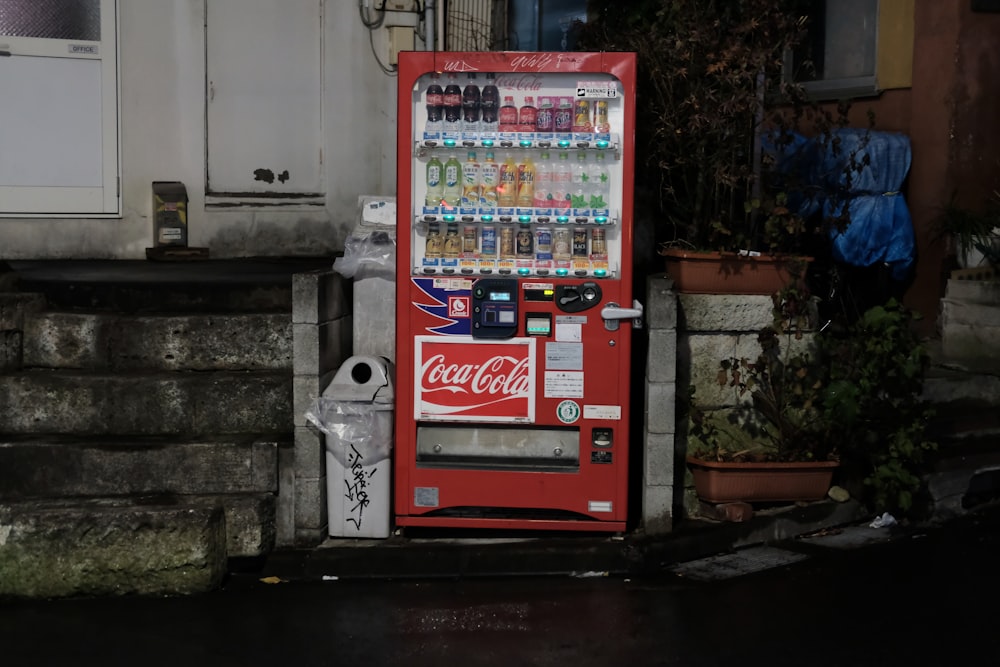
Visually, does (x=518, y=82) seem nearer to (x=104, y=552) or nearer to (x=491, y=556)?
(x=491, y=556)

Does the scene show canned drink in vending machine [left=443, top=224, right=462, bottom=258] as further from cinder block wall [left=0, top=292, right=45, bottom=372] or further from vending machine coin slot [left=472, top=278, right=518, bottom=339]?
cinder block wall [left=0, top=292, right=45, bottom=372]

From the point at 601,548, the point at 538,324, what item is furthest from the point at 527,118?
the point at 601,548

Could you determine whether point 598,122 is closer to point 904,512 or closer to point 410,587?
point 410,587

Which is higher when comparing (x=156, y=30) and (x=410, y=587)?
(x=156, y=30)

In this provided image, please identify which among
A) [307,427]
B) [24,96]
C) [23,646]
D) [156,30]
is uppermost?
[156,30]

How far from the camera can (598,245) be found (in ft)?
20.4

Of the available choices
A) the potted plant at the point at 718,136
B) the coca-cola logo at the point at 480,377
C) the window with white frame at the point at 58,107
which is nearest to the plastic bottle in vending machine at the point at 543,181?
the coca-cola logo at the point at 480,377

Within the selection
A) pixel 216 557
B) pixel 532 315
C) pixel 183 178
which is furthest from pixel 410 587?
pixel 183 178

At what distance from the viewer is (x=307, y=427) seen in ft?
20.8

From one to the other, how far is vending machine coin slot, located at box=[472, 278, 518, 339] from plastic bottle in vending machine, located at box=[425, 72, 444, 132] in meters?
0.87

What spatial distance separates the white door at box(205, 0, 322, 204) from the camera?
34.5 feet

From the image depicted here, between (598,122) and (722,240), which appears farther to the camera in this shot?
(722,240)

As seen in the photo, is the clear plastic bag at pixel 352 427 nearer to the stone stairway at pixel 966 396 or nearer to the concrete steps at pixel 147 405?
the concrete steps at pixel 147 405

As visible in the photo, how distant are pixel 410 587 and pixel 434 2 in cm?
634
